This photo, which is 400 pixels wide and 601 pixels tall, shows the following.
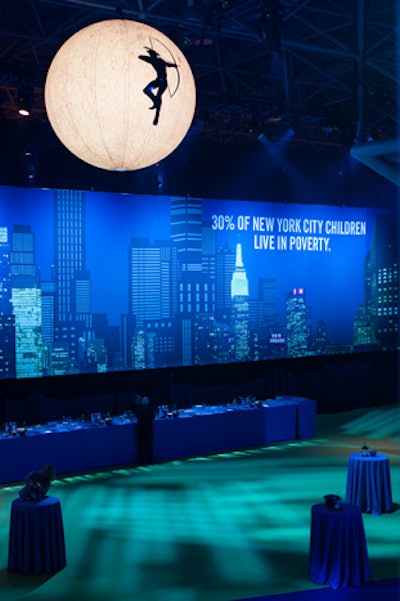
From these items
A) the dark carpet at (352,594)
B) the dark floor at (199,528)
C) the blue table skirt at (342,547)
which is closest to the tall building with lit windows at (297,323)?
the dark floor at (199,528)

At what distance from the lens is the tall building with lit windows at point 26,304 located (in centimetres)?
1052

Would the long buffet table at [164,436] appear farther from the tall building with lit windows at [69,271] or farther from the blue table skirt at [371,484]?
the blue table skirt at [371,484]

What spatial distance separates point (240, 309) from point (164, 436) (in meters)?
3.18

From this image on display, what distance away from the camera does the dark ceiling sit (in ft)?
28.0

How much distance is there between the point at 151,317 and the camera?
11.7 m

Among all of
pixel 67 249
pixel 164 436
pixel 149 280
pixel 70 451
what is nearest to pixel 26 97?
pixel 67 249

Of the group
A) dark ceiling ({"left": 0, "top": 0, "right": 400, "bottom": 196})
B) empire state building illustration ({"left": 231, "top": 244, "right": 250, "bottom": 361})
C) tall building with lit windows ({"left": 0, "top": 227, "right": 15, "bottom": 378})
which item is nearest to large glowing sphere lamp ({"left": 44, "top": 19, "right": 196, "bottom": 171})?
dark ceiling ({"left": 0, "top": 0, "right": 400, "bottom": 196})

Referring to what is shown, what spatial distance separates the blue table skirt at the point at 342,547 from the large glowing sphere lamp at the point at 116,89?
3383 millimetres

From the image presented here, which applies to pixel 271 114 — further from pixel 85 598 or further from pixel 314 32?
pixel 85 598

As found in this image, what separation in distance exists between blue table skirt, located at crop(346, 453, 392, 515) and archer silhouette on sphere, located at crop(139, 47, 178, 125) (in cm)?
514

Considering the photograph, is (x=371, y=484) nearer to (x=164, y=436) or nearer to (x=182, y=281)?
(x=164, y=436)

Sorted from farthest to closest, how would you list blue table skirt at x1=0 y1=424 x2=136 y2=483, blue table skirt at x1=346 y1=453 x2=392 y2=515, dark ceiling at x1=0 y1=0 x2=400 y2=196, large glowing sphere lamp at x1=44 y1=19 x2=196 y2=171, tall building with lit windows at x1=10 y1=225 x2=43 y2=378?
tall building with lit windows at x1=10 y1=225 x2=43 y2=378
blue table skirt at x1=0 y1=424 x2=136 y2=483
dark ceiling at x1=0 y1=0 x2=400 y2=196
blue table skirt at x1=346 y1=453 x2=392 y2=515
large glowing sphere lamp at x1=44 y1=19 x2=196 y2=171

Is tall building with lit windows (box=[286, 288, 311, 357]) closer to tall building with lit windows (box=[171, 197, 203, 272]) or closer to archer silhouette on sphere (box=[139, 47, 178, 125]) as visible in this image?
tall building with lit windows (box=[171, 197, 203, 272])

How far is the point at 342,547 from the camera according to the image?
18.6 ft
